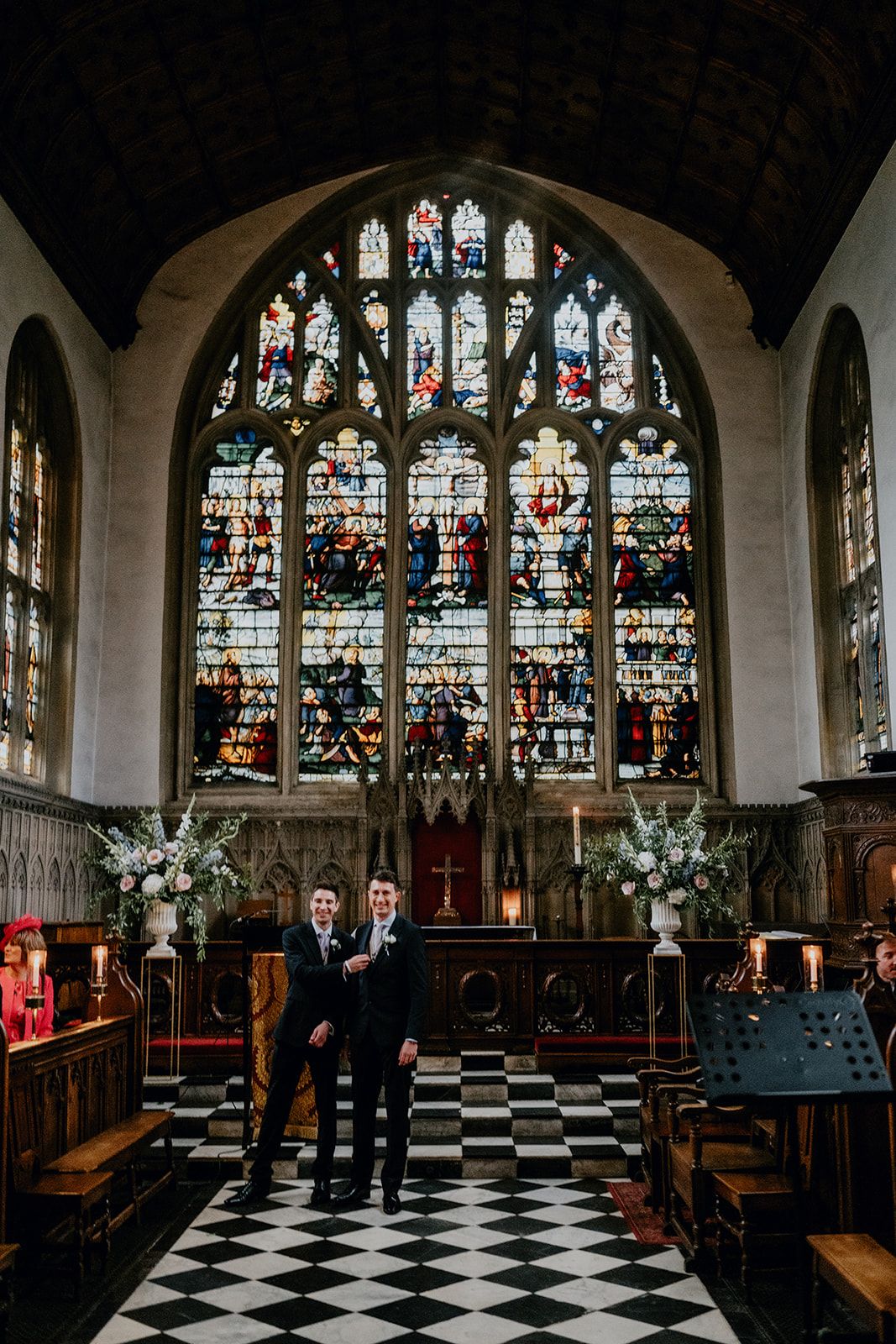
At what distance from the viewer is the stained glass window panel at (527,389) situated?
1545cm

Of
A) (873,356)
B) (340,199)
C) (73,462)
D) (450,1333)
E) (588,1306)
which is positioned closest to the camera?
(450,1333)

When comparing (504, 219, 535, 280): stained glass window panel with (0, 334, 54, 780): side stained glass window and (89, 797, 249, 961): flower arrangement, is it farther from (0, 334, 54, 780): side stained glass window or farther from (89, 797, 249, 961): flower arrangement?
(89, 797, 249, 961): flower arrangement

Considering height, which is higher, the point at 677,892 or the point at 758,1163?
the point at 677,892

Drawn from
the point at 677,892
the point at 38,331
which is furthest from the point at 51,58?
the point at 677,892

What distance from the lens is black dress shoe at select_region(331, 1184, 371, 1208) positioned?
636cm

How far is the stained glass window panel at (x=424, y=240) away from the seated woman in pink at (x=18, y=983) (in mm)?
11408

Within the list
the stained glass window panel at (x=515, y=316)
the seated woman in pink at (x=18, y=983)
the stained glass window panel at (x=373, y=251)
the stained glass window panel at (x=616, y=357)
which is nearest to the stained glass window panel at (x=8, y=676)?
the seated woman in pink at (x=18, y=983)

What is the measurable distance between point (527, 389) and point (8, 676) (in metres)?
7.01

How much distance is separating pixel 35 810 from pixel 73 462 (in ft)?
12.9

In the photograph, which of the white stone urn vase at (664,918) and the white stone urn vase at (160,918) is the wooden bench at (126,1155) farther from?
the white stone urn vase at (664,918)

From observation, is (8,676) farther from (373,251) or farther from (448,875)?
(373,251)

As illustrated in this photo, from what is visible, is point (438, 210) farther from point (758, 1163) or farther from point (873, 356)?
point (758, 1163)

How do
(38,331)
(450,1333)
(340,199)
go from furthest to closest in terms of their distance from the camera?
(340,199) < (38,331) < (450,1333)

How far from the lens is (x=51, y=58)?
1100 cm
